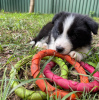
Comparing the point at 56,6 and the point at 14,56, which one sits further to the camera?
the point at 56,6

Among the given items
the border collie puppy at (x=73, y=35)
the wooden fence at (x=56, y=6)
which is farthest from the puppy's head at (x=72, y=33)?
the wooden fence at (x=56, y=6)

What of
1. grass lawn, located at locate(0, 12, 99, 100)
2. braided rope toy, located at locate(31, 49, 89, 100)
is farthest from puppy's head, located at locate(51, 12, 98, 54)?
grass lawn, located at locate(0, 12, 99, 100)

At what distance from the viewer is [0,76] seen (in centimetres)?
193

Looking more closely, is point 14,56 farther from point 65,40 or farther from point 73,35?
point 73,35

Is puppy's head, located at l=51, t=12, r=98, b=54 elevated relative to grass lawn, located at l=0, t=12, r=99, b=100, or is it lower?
elevated

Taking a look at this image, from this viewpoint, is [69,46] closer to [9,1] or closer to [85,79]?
[85,79]

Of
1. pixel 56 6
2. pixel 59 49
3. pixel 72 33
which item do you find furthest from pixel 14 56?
pixel 56 6

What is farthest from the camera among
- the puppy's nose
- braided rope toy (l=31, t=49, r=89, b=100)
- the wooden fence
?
the wooden fence


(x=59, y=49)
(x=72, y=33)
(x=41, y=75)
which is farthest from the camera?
(x=72, y=33)

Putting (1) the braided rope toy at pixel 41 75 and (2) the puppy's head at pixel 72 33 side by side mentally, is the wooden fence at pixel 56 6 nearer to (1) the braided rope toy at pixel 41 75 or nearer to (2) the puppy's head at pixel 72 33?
(2) the puppy's head at pixel 72 33

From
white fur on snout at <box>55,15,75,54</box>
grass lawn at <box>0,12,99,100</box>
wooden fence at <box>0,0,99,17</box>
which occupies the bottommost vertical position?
grass lawn at <box>0,12,99,100</box>

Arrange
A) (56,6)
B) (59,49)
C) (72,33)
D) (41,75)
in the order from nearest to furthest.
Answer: (41,75), (59,49), (72,33), (56,6)

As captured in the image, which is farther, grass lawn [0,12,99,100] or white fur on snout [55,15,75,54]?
white fur on snout [55,15,75,54]

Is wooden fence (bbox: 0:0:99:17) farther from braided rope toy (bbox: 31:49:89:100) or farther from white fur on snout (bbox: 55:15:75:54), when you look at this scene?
braided rope toy (bbox: 31:49:89:100)
